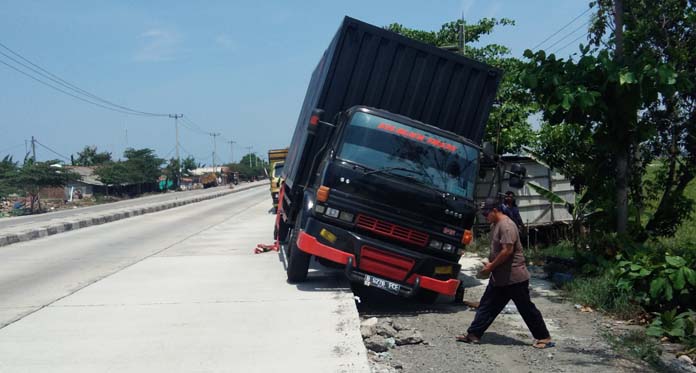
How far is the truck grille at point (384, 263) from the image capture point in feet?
24.2

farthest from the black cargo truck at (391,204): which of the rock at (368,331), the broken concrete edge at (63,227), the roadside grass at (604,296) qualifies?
the broken concrete edge at (63,227)

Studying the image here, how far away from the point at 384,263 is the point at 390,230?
1.30 feet

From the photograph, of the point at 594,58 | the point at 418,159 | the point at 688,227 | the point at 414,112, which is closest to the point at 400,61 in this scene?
the point at 414,112

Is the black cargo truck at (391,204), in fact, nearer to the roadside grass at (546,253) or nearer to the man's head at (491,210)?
the man's head at (491,210)

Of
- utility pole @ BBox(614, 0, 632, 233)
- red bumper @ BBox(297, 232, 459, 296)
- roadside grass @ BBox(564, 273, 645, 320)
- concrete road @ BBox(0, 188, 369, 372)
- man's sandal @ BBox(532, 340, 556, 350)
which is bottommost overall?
concrete road @ BBox(0, 188, 369, 372)

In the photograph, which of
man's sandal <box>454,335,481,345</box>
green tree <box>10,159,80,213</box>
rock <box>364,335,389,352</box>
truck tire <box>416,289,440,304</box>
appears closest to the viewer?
rock <box>364,335,389,352</box>

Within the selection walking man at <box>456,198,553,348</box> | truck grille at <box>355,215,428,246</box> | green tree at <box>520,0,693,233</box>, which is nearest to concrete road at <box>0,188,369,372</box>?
truck grille at <box>355,215,428,246</box>

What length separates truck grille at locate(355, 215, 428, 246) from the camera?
7426 mm

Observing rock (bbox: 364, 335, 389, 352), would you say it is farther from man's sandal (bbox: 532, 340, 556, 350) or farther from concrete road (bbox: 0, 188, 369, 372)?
man's sandal (bbox: 532, 340, 556, 350)

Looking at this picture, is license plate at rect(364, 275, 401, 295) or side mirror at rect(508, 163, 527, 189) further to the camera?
side mirror at rect(508, 163, 527, 189)

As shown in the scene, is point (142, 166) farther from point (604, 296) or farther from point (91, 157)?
point (604, 296)

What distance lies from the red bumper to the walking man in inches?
53.0

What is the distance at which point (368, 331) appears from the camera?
6379 mm

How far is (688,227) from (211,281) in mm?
11528
